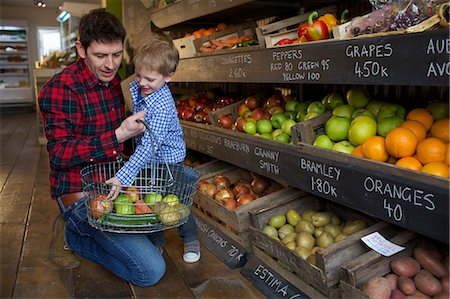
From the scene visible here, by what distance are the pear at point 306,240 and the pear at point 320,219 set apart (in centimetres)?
11

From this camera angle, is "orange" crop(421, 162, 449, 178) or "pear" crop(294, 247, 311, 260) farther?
"pear" crop(294, 247, 311, 260)

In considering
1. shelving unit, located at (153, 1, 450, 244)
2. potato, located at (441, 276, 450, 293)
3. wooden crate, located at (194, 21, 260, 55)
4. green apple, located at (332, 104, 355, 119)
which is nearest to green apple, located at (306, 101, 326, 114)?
green apple, located at (332, 104, 355, 119)

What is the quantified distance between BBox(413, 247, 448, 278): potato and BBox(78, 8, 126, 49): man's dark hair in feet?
5.71

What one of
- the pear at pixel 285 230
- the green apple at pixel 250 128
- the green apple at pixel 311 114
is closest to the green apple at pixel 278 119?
the green apple at pixel 250 128

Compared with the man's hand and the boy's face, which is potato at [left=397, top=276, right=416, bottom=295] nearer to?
the man's hand

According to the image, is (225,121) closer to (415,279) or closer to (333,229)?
(333,229)

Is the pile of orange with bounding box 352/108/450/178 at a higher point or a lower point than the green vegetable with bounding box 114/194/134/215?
higher

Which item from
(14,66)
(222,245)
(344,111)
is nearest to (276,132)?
(344,111)

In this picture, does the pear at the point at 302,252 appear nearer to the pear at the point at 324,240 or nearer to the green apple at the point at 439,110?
the pear at the point at 324,240

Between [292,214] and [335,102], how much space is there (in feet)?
2.21

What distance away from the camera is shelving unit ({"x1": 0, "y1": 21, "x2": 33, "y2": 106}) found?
13.3 m

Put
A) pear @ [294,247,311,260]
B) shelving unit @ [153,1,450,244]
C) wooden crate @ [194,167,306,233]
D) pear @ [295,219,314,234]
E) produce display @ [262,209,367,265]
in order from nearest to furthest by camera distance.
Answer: shelving unit @ [153,1,450,244] → pear @ [294,247,311,260] → produce display @ [262,209,367,265] → pear @ [295,219,314,234] → wooden crate @ [194,167,306,233]

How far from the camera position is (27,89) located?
→ 13.6 m

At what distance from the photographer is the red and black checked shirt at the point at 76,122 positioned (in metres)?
2.19
